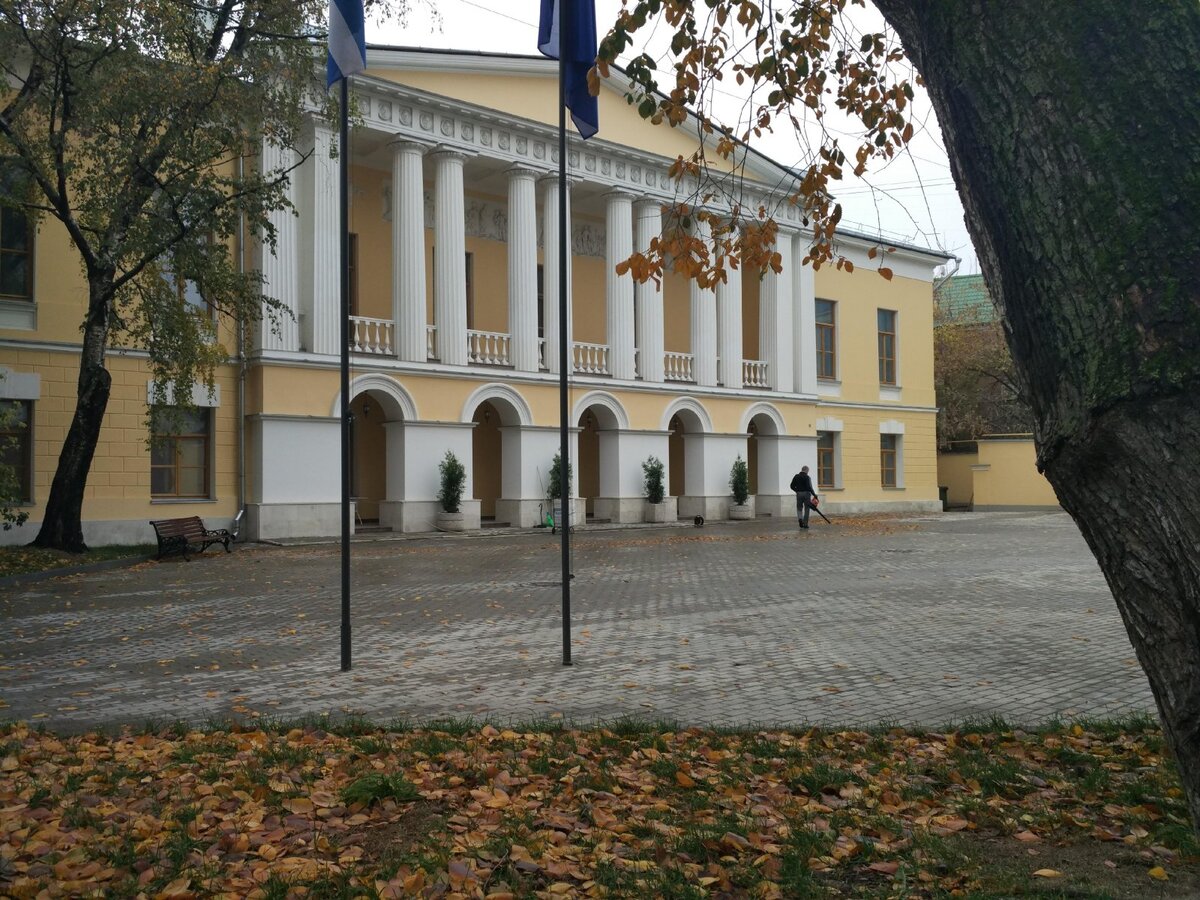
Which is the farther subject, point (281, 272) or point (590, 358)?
point (590, 358)

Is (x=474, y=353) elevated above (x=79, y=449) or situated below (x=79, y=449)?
above

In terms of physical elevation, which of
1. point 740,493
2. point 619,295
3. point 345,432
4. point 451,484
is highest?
point 619,295

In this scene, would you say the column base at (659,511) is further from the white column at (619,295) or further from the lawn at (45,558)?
the lawn at (45,558)

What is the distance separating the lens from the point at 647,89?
6.27 metres

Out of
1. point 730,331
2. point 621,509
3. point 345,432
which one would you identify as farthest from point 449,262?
point 345,432

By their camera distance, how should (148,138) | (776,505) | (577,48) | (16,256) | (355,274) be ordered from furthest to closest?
1. (776,505)
2. (355,274)
3. (16,256)
4. (148,138)
5. (577,48)

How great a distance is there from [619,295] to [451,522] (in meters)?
9.44

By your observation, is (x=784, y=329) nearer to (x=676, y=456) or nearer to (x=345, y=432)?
(x=676, y=456)

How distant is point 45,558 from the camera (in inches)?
713

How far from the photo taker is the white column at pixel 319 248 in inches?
1056

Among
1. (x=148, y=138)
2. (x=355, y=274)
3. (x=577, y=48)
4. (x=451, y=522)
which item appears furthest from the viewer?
(x=355, y=274)

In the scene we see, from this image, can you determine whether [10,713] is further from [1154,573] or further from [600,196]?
[600,196]

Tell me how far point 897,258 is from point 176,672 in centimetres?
3908

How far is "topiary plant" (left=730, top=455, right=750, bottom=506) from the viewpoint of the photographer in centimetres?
3569
